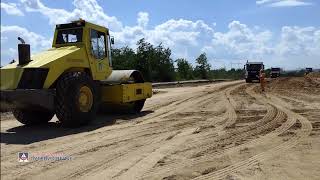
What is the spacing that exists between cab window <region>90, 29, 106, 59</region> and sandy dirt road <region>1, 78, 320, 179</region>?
6.64 ft

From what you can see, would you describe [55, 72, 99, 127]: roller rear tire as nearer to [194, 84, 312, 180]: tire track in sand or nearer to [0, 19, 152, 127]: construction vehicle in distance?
[0, 19, 152, 127]: construction vehicle in distance

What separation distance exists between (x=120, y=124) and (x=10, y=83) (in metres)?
3.27

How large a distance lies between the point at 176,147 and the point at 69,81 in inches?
172

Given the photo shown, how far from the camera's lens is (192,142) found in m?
9.59

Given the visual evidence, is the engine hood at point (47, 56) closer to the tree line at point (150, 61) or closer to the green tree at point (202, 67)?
the tree line at point (150, 61)

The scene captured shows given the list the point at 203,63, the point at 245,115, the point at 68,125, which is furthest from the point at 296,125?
the point at 203,63

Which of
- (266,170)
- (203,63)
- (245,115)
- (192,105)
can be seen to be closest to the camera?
(266,170)

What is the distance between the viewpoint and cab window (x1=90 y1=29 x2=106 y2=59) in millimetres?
14176

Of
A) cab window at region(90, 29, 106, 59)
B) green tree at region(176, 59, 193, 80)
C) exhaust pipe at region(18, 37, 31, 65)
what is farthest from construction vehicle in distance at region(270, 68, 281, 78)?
exhaust pipe at region(18, 37, 31, 65)

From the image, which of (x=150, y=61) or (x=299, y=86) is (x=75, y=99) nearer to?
(x=299, y=86)

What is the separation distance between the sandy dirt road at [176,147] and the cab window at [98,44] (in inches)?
79.7

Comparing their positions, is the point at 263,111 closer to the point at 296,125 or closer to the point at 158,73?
the point at 296,125

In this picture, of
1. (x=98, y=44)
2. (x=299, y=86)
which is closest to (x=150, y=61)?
(x=299, y=86)

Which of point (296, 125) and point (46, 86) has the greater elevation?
point (46, 86)
